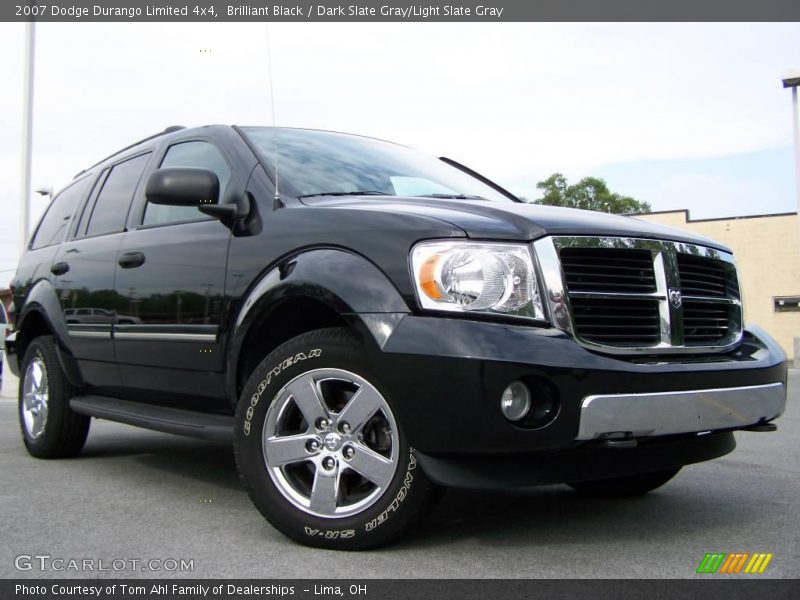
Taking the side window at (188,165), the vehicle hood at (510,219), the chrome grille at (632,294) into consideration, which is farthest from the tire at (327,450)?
the side window at (188,165)

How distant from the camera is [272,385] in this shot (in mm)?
3170

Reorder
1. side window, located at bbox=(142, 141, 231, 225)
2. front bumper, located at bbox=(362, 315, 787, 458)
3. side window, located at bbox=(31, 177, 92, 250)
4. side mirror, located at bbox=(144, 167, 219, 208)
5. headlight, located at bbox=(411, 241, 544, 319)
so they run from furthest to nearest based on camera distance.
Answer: side window, located at bbox=(31, 177, 92, 250) < side window, located at bbox=(142, 141, 231, 225) < side mirror, located at bbox=(144, 167, 219, 208) < headlight, located at bbox=(411, 241, 544, 319) < front bumper, located at bbox=(362, 315, 787, 458)

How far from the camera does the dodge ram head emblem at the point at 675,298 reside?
10.2ft

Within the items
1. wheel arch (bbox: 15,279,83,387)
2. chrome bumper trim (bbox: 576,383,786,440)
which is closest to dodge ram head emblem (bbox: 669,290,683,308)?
chrome bumper trim (bbox: 576,383,786,440)

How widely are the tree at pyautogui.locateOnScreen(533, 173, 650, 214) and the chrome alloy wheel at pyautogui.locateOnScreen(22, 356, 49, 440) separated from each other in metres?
33.0

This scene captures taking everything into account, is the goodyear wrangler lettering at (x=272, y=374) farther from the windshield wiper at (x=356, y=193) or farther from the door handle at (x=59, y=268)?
the door handle at (x=59, y=268)

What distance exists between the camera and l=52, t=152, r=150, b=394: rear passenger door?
181 inches

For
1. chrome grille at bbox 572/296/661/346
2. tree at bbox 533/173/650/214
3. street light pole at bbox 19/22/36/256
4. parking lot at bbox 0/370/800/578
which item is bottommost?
parking lot at bbox 0/370/800/578

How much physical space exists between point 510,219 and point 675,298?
688mm

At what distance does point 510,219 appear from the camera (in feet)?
9.89

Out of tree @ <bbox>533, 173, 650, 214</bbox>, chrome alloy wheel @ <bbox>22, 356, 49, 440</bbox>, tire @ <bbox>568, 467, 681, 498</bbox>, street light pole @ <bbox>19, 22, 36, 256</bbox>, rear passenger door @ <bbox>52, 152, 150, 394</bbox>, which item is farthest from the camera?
tree @ <bbox>533, 173, 650, 214</bbox>

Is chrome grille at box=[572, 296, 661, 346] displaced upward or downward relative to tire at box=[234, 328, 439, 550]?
upward

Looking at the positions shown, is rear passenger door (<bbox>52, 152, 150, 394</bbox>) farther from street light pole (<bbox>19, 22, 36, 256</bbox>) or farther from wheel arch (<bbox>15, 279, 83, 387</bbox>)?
street light pole (<bbox>19, 22, 36, 256</bbox>)
